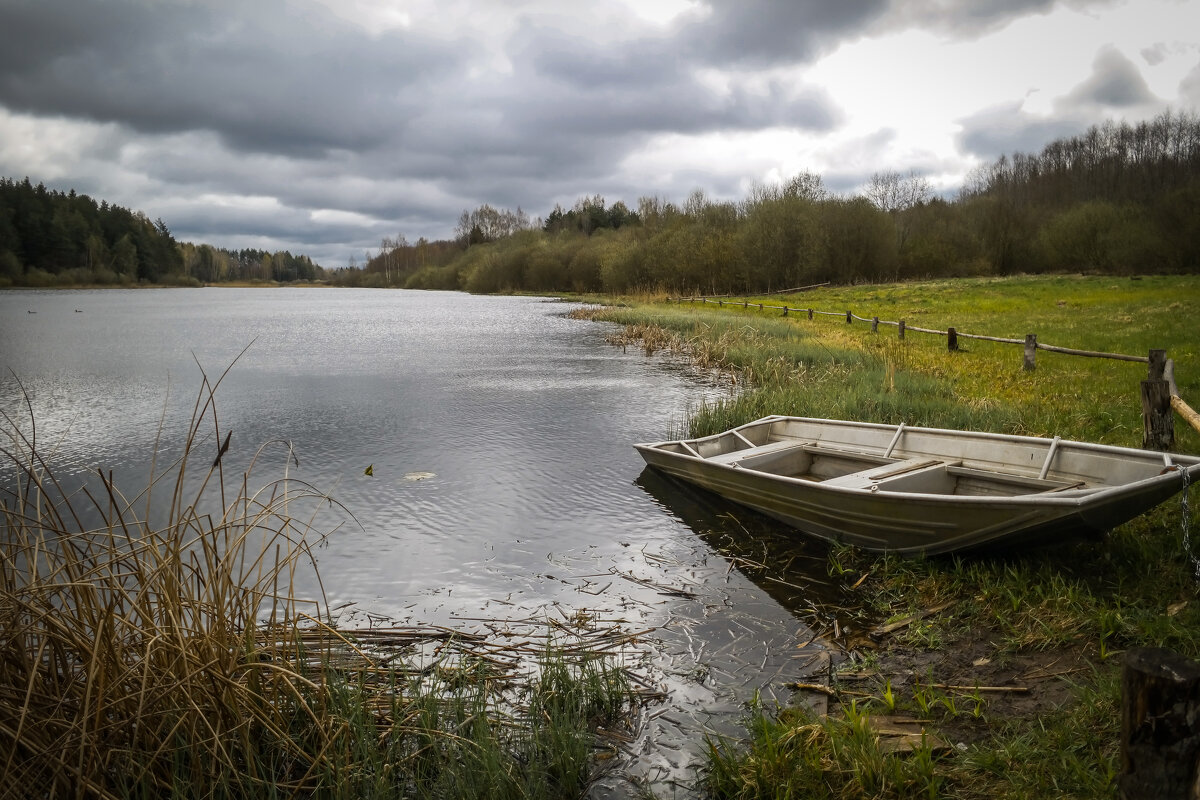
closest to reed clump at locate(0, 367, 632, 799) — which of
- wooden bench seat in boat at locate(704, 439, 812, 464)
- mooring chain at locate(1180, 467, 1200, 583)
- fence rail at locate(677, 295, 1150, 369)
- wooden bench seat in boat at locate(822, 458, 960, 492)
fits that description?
wooden bench seat in boat at locate(822, 458, 960, 492)

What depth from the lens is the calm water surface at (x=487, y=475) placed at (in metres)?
5.21

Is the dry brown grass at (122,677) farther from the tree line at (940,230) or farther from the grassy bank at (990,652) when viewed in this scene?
the tree line at (940,230)

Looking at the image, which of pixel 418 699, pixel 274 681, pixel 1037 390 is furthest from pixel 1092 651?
pixel 1037 390

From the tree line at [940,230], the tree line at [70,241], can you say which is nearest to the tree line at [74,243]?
the tree line at [70,241]

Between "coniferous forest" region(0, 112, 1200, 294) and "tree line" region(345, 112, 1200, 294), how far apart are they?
101 mm

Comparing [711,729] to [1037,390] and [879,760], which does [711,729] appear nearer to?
[879,760]

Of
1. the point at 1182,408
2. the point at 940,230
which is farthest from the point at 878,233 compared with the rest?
the point at 1182,408

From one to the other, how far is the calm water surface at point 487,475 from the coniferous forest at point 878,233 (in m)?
27.2

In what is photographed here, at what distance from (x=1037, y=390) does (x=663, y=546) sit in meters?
7.27

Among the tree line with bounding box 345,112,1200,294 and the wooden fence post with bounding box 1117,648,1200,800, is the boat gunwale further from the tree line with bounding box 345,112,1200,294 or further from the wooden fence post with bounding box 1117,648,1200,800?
the tree line with bounding box 345,112,1200,294

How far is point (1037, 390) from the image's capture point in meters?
10.9

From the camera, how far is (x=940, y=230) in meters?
51.8

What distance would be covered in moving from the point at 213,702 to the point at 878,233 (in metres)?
50.1

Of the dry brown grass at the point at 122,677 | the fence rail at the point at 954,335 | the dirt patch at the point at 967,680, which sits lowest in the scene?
the dirt patch at the point at 967,680
